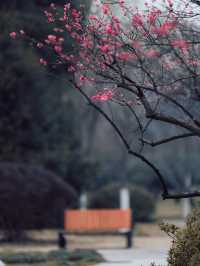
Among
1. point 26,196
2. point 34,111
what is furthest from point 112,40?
point 34,111

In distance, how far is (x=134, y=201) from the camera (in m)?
31.6

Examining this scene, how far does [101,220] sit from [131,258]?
544 cm

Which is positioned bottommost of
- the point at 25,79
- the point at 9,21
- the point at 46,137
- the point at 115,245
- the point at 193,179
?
the point at 193,179

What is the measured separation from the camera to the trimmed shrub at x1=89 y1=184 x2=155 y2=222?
31375 millimetres

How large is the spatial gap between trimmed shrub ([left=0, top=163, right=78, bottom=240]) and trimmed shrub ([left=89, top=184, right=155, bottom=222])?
10.1 metres

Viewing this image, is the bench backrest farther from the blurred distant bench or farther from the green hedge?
the green hedge

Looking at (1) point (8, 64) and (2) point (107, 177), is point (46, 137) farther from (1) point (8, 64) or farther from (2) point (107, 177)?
(2) point (107, 177)

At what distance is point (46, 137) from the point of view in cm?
2739

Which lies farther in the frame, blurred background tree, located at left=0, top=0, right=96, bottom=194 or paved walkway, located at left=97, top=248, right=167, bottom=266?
blurred background tree, located at left=0, top=0, right=96, bottom=194

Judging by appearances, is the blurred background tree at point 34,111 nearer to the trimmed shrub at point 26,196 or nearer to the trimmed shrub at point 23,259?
the trimmed shrub at point 26,196

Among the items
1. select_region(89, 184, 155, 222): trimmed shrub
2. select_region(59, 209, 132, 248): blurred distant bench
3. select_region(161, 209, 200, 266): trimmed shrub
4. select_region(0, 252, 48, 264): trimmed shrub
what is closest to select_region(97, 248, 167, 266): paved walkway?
select_region(0, 252, 48, 264): trimmed shrub

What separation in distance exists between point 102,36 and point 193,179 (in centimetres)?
3146

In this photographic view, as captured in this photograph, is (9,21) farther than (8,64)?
No

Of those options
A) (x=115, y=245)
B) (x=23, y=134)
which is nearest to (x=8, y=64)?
(x=23, y=134)
